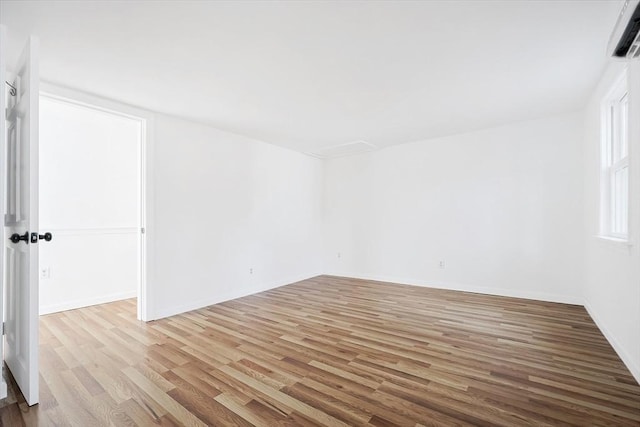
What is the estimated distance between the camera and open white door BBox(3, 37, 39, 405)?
67.5 inches

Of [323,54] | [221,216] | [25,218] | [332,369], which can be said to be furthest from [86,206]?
[332,369]

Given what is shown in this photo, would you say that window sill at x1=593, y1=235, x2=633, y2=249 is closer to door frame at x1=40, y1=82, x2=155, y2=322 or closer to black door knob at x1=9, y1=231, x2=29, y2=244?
black door knob at x1=9, y1=231, x2=29, y2=244

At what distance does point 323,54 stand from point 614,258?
9.57 ft

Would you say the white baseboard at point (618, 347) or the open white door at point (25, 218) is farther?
the white baseboard at point (618, 347)

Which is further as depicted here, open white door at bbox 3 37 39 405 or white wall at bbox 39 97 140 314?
white wall at bbox 39 97 140 314

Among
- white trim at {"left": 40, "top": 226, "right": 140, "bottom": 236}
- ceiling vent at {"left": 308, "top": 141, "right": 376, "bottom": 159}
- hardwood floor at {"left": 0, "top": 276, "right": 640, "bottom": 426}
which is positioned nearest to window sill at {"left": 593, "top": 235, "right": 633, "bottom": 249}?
hardwood floor at {"left": 0, "top": 276, "right": 640, "bottom": 426}

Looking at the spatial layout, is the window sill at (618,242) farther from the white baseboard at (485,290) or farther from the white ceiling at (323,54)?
the white ceiling at (323,54)

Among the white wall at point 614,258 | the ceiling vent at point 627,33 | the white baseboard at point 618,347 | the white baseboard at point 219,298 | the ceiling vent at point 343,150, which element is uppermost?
the ceiling vent at point 343,150

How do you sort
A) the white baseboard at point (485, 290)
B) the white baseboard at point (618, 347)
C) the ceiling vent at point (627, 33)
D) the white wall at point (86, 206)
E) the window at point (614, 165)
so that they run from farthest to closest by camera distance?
the white baseboard at point (485, 290) < the white wall at point (86, 206) < the window at point (614, 165) < the white baseboard at point (618, 347) < the ceiling vent at point (627, 33)

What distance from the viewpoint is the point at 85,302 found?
3.72m

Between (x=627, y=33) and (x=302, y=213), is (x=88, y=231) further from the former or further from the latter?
(x=627, y=33)

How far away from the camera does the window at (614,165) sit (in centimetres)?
255

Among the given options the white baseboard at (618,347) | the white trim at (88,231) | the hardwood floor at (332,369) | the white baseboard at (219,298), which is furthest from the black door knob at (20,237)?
the white baseboard at (618,347)

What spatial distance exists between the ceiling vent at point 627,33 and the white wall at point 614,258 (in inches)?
17.2
